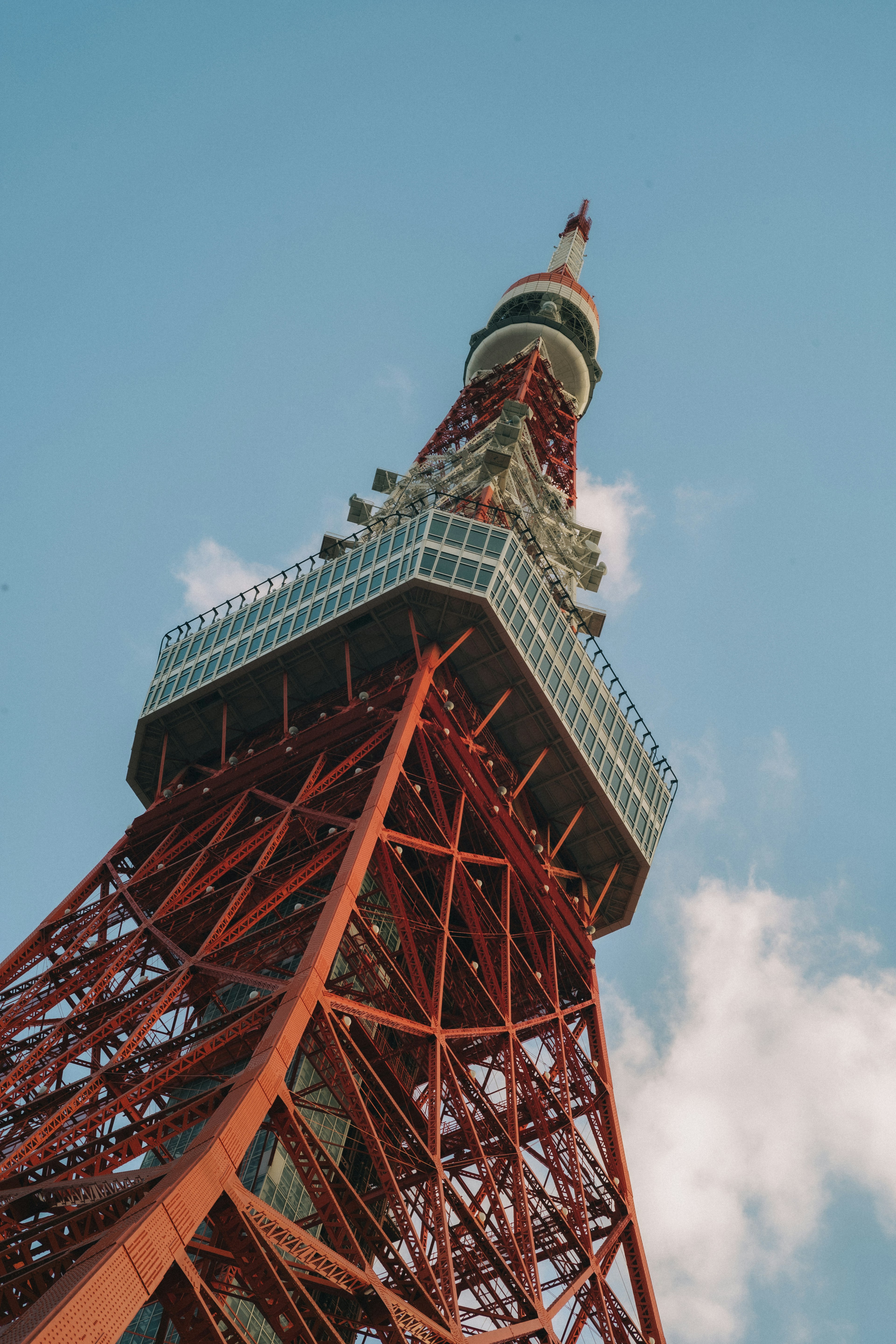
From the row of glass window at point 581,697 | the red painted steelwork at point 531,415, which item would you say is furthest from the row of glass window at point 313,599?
the red painted steelwork at point 531,415

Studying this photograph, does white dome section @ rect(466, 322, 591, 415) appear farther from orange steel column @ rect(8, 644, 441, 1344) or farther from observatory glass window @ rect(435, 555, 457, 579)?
orange steel column @ rect(8, 644, 441, 1344)

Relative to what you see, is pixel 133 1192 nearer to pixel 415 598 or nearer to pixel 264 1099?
pixel 264 1099

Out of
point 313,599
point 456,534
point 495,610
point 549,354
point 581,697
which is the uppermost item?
point 549,354

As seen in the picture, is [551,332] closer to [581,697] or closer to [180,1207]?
[581,697]

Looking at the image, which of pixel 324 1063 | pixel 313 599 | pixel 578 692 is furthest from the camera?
pixel 578 692

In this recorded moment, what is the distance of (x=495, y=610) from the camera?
47219 mm

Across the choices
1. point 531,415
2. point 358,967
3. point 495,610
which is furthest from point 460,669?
point 531,415

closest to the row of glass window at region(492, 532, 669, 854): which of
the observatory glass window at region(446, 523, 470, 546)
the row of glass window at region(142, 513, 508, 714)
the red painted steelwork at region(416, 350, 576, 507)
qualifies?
the row of glass window at region(142, 513, 508, 714)

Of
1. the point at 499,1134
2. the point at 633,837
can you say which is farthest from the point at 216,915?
the point at 633,837

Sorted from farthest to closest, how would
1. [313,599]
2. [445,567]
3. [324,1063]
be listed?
[313,599], [445,567], [324,1063]

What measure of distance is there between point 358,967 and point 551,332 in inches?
1744

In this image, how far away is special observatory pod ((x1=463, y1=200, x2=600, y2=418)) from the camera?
254 feet

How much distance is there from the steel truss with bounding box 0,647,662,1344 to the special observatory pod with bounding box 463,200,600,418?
3386 cm

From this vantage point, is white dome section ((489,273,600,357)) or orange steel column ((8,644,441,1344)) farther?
white dome section ((489,273,600,357))
